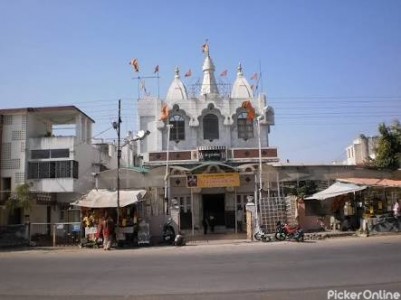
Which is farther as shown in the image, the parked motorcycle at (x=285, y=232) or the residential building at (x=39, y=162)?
the residential building at (x=39, y=162)

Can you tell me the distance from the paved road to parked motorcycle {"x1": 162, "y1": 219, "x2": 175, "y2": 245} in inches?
376

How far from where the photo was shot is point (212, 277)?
11336mm

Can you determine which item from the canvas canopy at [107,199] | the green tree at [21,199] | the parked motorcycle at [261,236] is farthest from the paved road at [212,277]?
the green tree at [21,199]

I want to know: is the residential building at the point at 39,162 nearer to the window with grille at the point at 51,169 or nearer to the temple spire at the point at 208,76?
the window with grille at the point at 51,169

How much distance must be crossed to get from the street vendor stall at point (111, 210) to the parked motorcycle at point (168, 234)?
5.24 ft

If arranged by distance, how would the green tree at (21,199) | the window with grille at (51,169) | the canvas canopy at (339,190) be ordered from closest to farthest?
the canvas canopy at (339,190)
the green tree at (21,199)
the window with grille at (51,169)

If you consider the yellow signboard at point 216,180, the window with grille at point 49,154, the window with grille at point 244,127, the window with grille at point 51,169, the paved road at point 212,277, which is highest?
the window with grille at point 244,127

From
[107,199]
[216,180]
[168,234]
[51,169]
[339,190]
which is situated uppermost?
[51,169]

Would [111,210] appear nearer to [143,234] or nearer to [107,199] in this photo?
[107,199]

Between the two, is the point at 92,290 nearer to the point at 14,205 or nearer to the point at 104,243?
the point at 104,243

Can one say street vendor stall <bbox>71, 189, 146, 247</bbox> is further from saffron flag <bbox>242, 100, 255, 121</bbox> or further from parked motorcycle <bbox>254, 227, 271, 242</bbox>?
saffron flag <bbox>242, 100, 255, 121</bbox>

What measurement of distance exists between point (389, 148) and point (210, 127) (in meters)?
13.0

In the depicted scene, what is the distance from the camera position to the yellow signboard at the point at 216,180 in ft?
97.6

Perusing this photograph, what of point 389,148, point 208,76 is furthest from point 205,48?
point 389,148
